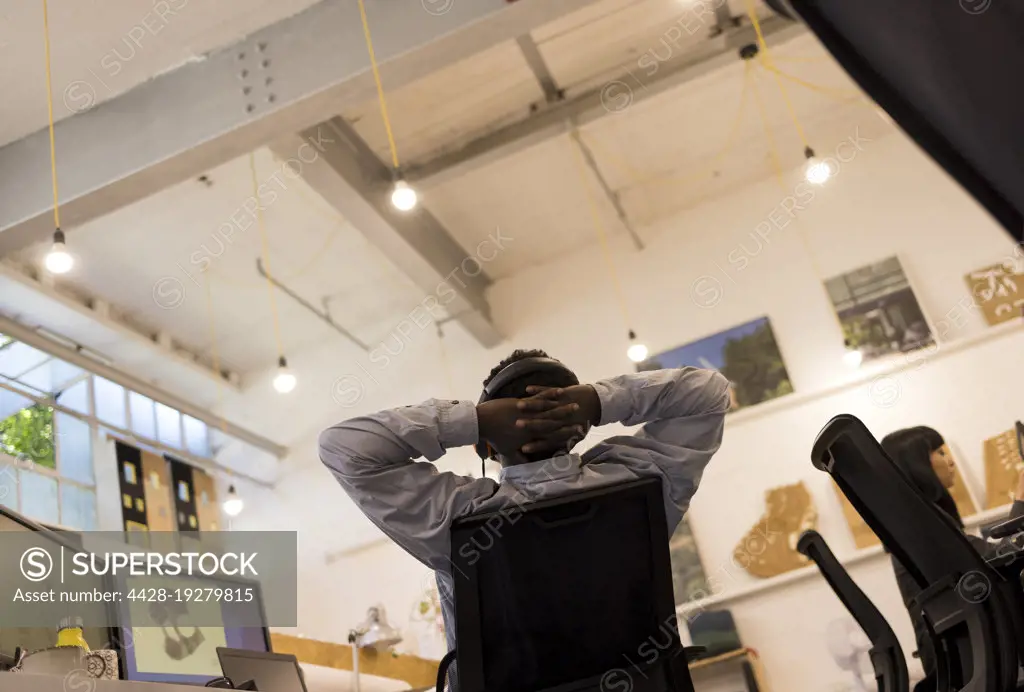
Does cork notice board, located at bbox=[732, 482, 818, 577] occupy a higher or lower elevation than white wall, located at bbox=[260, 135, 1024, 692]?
lower

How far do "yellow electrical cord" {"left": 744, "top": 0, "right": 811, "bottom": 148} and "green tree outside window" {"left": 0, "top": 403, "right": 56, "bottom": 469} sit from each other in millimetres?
6345

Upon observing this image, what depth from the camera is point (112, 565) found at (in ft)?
9.80

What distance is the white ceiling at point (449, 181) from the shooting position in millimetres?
5660

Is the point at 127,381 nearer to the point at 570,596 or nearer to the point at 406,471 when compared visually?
the point at 406,471

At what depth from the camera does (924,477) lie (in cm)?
325

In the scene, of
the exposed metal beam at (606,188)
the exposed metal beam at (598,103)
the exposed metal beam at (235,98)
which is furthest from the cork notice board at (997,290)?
the exposed metal beam at (235,98)

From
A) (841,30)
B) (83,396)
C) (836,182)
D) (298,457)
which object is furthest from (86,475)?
(841,30)

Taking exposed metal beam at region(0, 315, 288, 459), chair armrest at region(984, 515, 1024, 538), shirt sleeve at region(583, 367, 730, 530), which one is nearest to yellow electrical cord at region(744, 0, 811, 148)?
chair armrest at region(984, 515, 1024, 538)

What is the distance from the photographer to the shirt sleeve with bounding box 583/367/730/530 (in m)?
1.83

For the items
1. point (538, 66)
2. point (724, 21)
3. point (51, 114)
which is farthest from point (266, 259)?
point (724, 21)

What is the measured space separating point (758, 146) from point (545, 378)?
19.9ft

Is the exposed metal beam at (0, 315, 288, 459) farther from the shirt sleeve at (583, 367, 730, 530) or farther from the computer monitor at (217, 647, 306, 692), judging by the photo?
the shirt sleeve at (583, 367, 730, 530)

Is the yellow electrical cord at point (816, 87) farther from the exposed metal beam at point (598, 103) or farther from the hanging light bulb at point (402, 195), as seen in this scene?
the hanging light bulb at point (402, 195)

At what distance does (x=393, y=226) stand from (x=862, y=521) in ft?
13.2
